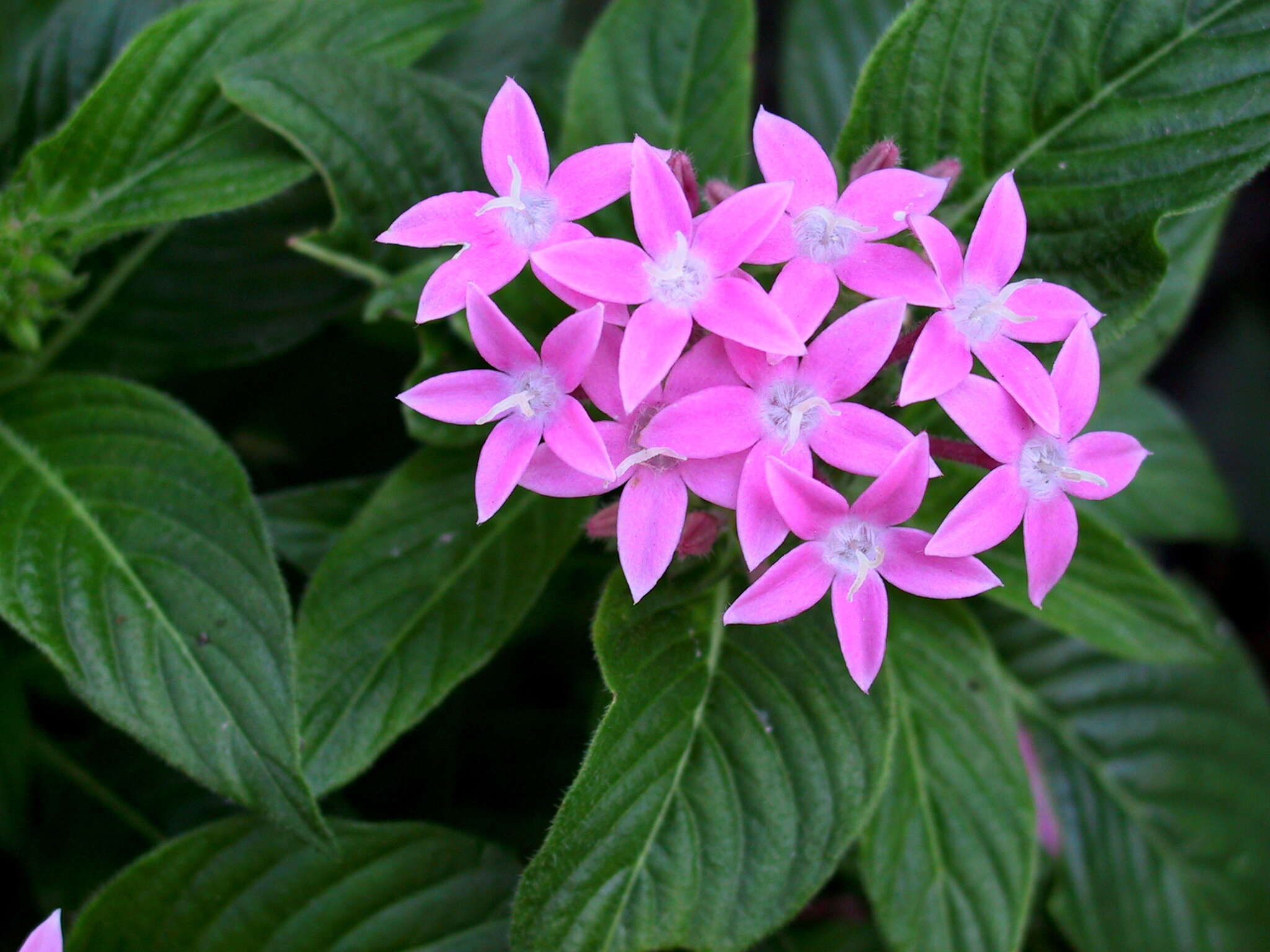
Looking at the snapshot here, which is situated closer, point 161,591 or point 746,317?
point 746,317

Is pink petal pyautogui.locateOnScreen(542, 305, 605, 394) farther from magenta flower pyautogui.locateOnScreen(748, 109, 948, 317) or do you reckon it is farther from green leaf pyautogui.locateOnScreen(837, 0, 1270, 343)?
green leaf pyautogui.locateOnScreen(837, 0, 1270, 343)

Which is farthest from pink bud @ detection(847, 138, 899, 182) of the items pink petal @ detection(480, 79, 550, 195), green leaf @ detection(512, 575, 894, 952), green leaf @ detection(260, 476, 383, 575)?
green leaf @ detection(260, 476, 383, 575)

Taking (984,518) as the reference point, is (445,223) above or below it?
above

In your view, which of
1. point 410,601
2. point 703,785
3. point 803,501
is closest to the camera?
point 803,501

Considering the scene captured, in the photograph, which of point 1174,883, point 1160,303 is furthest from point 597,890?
point 1174,883

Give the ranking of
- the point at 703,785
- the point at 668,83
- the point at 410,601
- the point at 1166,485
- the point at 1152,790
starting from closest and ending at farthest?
1. the point at 703,785
2. the point at 410,601
3. the point at 668,83
4. the point at 1152,790
5. the point at 1166,485

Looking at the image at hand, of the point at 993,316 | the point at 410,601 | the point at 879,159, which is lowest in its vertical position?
the point at 410,601

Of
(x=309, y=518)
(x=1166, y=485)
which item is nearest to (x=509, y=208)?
(x=309, y=518)

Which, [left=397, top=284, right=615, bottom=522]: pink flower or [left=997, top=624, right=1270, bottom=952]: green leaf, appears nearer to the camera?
[left=397, top=284, right=615, bottom=522]: pink flower

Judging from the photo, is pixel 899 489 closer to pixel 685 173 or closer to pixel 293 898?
pixel 685 173
